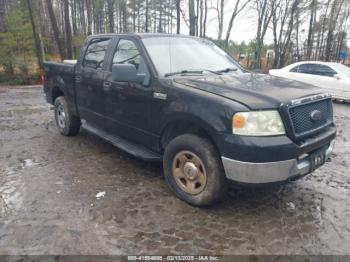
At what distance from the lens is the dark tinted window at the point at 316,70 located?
37.0ft

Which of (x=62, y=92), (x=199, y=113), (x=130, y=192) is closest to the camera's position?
(x=199, y=113)

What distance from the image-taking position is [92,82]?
188 inches

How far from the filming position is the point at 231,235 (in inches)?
117

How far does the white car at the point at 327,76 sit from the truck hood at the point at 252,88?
330 inches

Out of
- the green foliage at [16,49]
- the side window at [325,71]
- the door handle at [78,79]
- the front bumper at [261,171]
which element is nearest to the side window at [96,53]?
the door handle at [78,79]

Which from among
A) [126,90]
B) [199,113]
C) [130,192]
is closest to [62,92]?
[126,90]

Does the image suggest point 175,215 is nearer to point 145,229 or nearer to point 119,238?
point 145,229

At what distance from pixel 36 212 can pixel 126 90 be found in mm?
1815

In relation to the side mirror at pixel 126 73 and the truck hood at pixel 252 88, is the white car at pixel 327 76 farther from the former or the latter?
the side mirror at pixel 126 73

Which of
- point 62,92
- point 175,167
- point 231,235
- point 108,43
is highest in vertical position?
point 108,43

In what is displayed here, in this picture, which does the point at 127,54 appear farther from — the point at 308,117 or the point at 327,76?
the point at 327,76

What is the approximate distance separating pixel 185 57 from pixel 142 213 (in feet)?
6.89

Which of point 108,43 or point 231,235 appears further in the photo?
point 108,43

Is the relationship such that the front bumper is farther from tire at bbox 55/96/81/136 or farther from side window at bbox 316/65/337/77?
side window at bbox 316/65/337/77
